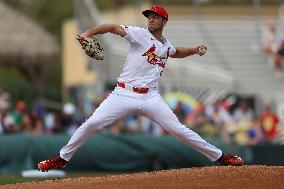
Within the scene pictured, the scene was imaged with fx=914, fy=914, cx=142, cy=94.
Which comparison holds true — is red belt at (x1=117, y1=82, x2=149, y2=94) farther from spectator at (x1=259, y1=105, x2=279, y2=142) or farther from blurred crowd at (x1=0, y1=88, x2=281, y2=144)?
spectator at (x1=259, y1=105, x2=279, y2=142)

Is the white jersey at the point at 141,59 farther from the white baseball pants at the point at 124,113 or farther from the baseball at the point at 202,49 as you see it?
the baseball at the point at 202,49

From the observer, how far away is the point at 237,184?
29.7 feet

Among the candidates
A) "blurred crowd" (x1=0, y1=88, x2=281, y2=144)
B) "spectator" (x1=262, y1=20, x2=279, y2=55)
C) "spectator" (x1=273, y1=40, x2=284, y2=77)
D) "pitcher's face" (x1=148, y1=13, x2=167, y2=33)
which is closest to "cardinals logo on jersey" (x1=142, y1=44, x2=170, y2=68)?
"pitcher's face" (x1=148, y1=13, x2=167, y2=33)

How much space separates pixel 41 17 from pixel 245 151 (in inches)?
1377

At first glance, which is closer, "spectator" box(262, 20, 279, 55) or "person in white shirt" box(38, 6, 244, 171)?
"person in white shirt" box(38, 6, 244, 171)

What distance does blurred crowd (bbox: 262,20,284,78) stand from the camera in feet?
77.0

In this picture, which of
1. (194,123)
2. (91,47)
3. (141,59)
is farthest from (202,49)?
(194,123)

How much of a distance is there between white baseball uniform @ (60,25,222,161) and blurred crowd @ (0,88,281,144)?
8783mm

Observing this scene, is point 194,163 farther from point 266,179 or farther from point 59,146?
point 266,179

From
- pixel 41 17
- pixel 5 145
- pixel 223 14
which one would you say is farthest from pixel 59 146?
pixel 41 17

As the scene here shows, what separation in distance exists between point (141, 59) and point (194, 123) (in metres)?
9.87

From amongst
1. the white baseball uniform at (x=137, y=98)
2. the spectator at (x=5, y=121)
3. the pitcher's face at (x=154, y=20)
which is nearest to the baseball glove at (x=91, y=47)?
the white baseball uniform at (x=137, y=98)

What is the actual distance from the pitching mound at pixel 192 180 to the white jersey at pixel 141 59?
103 centimetres

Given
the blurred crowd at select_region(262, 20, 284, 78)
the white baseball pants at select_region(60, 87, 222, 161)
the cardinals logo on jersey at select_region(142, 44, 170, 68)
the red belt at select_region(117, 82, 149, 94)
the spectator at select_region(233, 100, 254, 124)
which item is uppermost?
the cardinals logo on jersey at select_region(142, 44, 170, 68)
